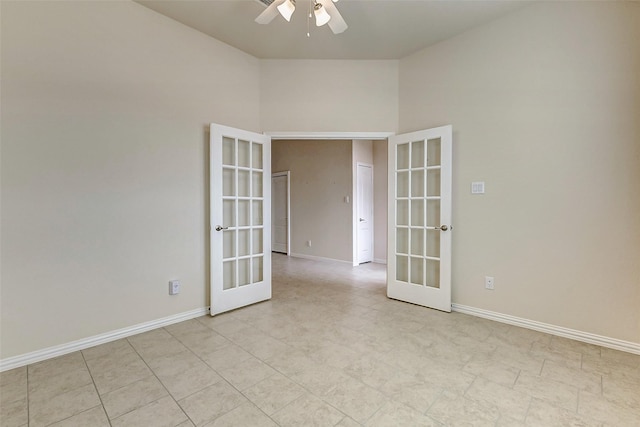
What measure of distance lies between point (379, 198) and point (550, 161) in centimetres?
359

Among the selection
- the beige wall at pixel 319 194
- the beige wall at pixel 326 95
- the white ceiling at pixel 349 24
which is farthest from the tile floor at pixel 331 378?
the beige wall at pixel 319 194

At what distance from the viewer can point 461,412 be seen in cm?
162

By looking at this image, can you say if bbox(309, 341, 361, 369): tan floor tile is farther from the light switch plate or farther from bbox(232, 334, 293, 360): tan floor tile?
the light switch plate

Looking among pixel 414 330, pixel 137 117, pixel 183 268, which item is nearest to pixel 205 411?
pixel 183 268

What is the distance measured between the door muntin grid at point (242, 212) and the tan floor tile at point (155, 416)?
1.53m

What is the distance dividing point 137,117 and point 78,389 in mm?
2103

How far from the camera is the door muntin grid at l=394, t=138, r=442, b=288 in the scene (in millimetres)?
3260

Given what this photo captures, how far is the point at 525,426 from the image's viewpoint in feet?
4.95

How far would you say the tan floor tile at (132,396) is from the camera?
1662 millimetres

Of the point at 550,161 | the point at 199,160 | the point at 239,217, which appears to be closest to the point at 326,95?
the point at 199,160

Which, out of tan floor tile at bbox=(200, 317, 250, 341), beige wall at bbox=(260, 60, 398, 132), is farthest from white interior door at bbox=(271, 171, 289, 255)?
tan floor tile at bbox=(200, 317, 250, 341)

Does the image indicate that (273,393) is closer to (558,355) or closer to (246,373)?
(246,373)

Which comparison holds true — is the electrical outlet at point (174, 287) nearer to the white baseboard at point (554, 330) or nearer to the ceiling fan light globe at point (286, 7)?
the ceiling fan light globe at point (286, 7)

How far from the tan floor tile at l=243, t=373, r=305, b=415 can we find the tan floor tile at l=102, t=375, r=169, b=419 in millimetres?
534
